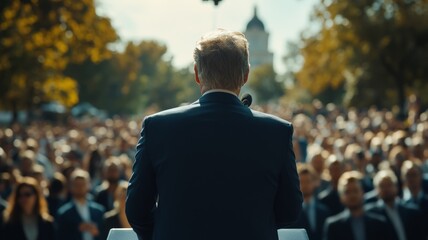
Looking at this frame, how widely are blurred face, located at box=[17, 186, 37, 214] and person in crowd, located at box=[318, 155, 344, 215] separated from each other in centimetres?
363

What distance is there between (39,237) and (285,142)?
19.4 ft

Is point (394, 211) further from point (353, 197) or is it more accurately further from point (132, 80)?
point (132, 80)

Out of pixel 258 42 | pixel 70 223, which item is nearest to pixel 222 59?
pixel 70 223

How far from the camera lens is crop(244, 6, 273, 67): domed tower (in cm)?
17375

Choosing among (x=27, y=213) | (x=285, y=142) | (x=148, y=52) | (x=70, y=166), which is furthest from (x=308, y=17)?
(x=148, y=52)

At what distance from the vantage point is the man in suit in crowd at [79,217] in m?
9.78

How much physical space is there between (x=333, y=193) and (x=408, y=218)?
1591mm

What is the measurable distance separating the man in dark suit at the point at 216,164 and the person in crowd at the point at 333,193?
303 inches

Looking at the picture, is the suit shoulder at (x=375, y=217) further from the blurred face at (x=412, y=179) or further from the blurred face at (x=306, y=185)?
the blurred face at (x=412, y=179)

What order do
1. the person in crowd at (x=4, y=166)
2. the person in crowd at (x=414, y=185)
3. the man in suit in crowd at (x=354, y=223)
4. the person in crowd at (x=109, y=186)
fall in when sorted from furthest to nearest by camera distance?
1. the person in crowd at (x=4, y=166)
2. the person in crowd at (x=109, y=186)
3. the person in crowd at (x=414, y=185)
4. the man in suit in crowd at (x=354, y=223)

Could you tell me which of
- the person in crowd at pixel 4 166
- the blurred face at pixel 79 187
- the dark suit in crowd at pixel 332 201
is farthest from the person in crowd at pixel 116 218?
the person in crowd at pixel 4 166

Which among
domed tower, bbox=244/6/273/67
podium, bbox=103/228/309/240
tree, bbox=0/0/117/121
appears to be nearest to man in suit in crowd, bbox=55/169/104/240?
podium, bbox=103/228/309/240

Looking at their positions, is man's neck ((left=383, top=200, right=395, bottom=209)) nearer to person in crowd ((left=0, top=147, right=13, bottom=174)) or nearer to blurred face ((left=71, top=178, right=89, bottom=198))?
blurred face ((left=71, top=178, right=89, bottom=198))

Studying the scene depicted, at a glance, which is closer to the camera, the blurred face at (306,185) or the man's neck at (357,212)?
the man's neck at (357,212)
